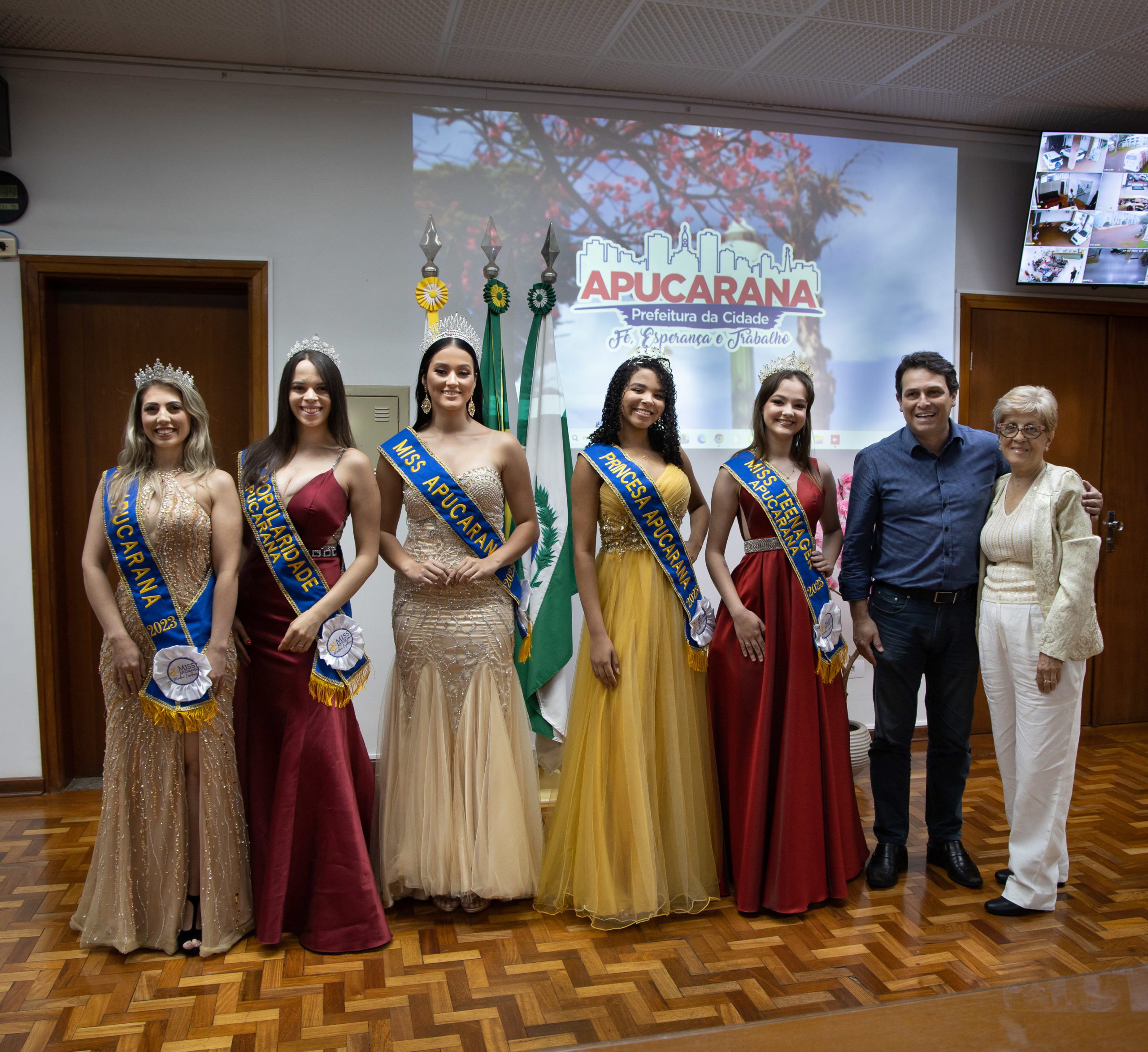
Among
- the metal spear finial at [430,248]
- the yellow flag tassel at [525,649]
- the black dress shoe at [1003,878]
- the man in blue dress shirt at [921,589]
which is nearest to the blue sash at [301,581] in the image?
the yellow flag tassel at [525,649]

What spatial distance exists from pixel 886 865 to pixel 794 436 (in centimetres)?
121

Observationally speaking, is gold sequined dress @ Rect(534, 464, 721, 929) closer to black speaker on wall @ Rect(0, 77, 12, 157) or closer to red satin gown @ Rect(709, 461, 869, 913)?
red satin gown @ Rect(709, 461, 869, 913)

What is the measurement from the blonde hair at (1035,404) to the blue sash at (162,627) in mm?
2011

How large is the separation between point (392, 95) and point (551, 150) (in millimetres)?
614

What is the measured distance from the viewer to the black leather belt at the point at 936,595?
244cm

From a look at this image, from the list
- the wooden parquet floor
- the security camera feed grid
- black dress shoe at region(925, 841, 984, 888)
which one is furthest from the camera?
the security camera feed grid

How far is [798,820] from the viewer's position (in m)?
2.31

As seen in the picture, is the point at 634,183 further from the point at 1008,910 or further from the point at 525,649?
the point at 1008,910

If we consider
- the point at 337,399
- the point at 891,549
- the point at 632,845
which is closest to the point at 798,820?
the point at 632,845

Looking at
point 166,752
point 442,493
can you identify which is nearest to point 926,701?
point 442,493

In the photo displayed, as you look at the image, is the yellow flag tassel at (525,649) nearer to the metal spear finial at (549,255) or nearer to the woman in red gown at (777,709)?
the woman in red gown at (777,709)

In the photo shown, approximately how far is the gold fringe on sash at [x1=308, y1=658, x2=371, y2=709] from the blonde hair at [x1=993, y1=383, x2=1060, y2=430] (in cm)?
171

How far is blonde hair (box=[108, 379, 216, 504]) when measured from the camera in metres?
2.13

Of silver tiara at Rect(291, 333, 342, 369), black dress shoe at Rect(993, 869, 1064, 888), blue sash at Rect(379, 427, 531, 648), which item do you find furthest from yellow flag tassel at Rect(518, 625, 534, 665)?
black dress shoe at Rect(993, 869, 1064, 888)
